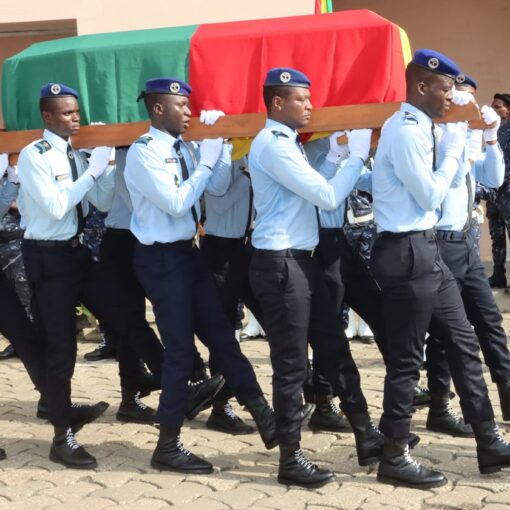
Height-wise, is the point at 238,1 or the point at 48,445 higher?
the point at 238,1

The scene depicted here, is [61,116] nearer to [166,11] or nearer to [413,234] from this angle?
[413,234]

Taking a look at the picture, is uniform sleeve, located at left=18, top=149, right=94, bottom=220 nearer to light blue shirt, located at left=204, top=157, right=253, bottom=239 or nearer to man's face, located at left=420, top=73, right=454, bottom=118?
light blue shirt, located at left=204, top=157, right=253, bottom=239

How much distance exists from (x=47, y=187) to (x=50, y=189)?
0.02 meters

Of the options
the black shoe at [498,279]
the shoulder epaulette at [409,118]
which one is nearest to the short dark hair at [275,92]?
the shoulder epaulette at [409,118]

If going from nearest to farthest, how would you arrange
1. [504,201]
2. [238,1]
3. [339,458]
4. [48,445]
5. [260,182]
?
[260,182]
[339,458]
[48,445]
[504,201]
[238,1]

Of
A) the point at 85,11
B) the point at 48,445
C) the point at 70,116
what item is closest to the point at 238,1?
the point at 85,11

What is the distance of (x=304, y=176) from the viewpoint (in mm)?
4840

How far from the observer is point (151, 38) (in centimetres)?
607

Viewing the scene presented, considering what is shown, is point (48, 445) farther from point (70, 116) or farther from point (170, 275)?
point (70, 116)

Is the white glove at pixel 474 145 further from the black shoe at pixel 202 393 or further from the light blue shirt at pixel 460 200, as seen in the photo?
the black shoe at pixel 202 393

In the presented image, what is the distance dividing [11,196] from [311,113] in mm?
1919

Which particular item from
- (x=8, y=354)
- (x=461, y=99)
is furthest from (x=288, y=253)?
(x=8, y=354)

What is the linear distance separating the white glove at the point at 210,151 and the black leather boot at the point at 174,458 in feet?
4.29

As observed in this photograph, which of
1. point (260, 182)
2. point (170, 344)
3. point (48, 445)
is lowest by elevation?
point (48, 445)
